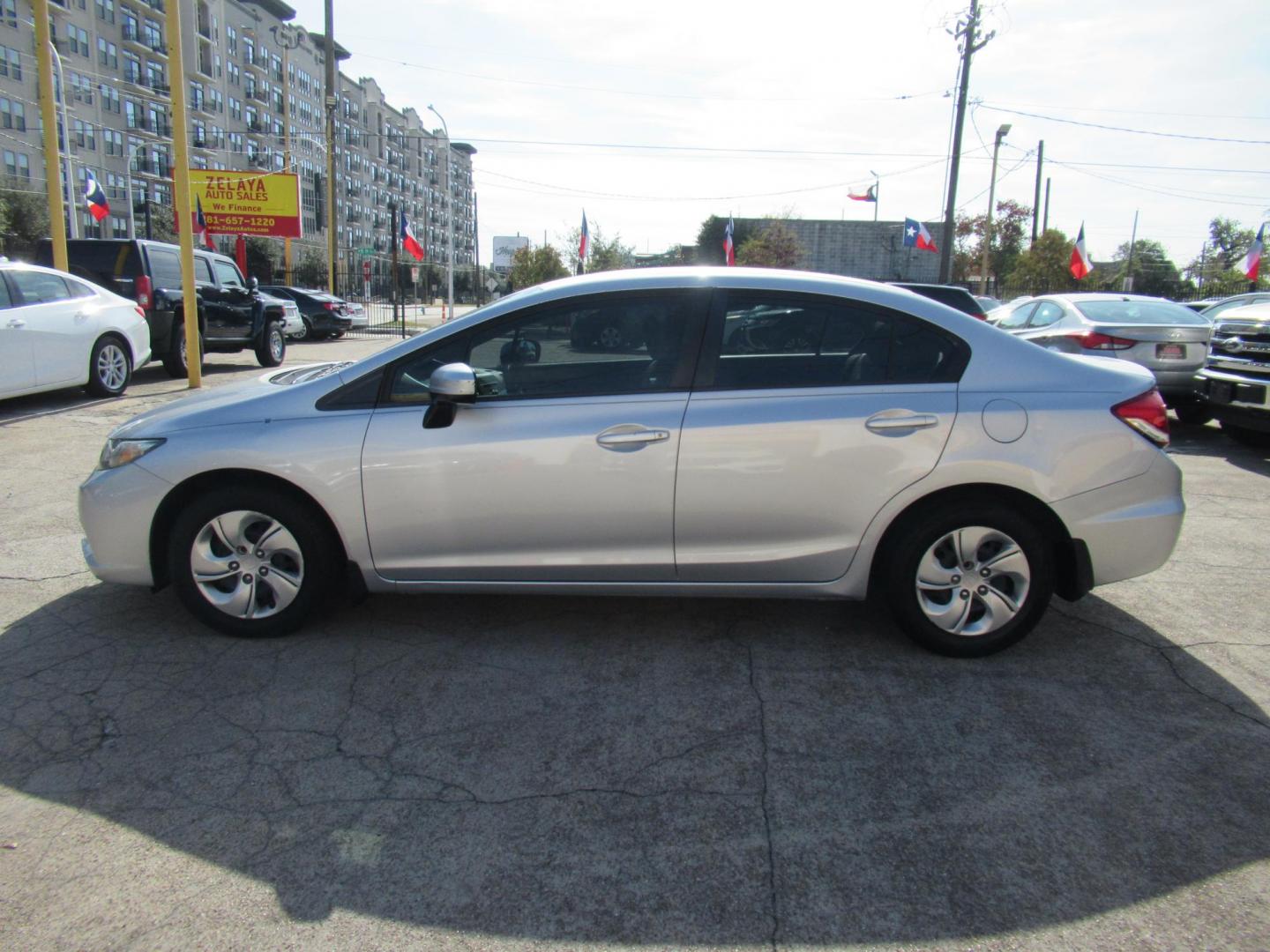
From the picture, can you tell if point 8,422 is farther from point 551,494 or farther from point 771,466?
point 771,466

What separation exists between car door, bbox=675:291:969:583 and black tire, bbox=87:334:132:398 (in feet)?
30.2

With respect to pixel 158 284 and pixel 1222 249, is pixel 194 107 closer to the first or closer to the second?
pixel 158 284

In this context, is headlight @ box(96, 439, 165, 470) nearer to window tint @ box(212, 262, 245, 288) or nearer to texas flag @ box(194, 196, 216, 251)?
window tint @ box(212, 262, 245, 288)

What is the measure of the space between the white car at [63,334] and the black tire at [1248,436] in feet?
41.2

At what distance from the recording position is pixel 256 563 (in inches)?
149

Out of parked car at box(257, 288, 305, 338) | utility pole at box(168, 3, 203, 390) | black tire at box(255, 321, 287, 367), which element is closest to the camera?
utility pole at box(168, 3, 203, 390)

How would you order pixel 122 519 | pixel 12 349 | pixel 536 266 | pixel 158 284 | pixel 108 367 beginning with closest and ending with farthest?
Result: pixel 122 519 < pixel 12 349 < pixel 108 367 < pixel 158 284 < pixel 536 266

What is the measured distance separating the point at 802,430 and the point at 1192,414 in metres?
9.48

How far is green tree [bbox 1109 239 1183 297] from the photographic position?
53.4 m

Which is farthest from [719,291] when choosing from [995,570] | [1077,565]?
[1077,565]

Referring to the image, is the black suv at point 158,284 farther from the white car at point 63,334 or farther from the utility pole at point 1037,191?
the utility pole at point 1037,191

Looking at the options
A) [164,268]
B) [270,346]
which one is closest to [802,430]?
[164,268]

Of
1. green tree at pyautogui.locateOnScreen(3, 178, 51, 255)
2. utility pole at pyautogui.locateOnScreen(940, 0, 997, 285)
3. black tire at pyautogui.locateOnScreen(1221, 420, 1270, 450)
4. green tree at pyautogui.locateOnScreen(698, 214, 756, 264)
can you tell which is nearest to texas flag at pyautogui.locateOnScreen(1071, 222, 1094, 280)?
utility pole at pyautogui.locateOnScreen(940, 0, 997, 285)

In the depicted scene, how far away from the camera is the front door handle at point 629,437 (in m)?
3.54
